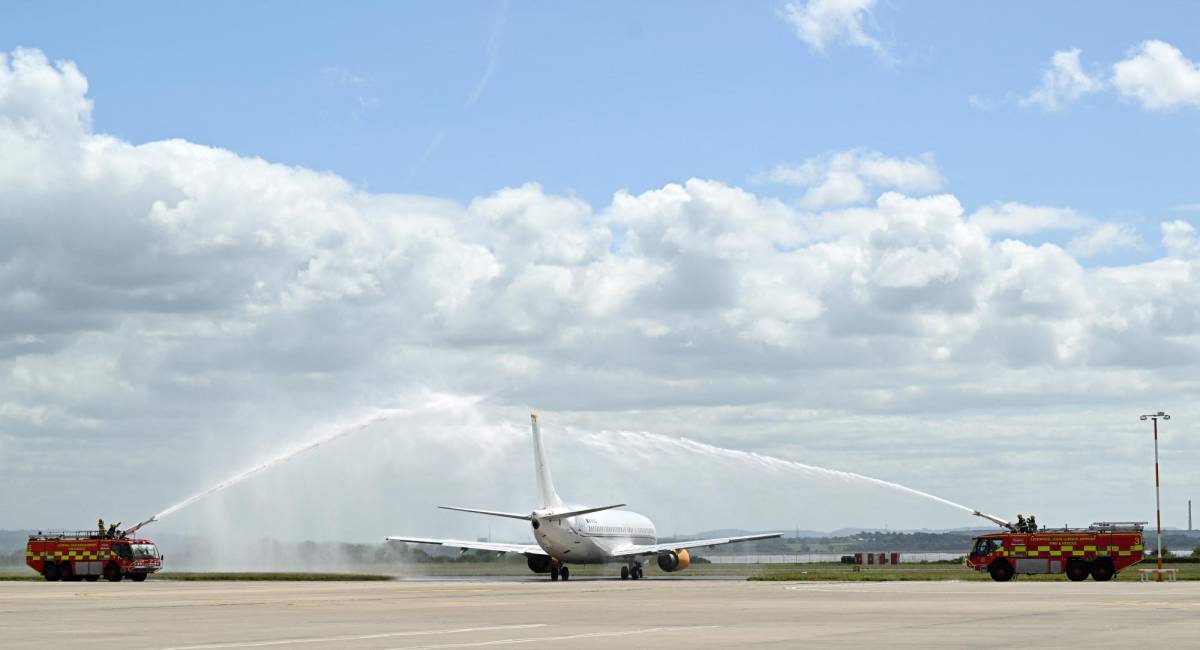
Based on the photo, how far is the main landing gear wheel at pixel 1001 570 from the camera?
87037mm

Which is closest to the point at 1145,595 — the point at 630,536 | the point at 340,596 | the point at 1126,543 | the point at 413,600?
the point at 1126,543

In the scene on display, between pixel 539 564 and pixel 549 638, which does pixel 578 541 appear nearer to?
pixel 539 564

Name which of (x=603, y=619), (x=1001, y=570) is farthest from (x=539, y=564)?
(x=603, y=619)

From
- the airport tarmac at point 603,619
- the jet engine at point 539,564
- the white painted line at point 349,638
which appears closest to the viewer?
the white painted line at point 349,638

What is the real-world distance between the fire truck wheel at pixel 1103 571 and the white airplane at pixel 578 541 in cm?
2197

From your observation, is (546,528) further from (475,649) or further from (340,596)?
(475,649)

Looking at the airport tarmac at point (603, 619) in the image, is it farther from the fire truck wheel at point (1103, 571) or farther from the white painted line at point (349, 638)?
the fire truck wheel at point (1103, 571)

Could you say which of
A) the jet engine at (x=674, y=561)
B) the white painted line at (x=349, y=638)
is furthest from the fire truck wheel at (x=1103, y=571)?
the white painted line at (x=349, y=638)

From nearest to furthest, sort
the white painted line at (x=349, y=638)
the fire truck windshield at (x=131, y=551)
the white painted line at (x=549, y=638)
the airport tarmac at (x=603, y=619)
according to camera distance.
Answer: the white painted line at (x=549, y=638)
the white painted line at (x=349, y=638)
the airport tarmac at (x=603, y=619)
the fire truck windshield at (x=131, y=551)

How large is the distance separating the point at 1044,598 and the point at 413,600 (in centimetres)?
2587

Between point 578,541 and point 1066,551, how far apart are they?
34.3m

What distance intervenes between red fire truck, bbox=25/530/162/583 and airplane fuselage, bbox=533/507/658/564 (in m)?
27.4

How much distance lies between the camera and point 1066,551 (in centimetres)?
8569

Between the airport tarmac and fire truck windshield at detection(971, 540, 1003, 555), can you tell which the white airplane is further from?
the airport tarmac
